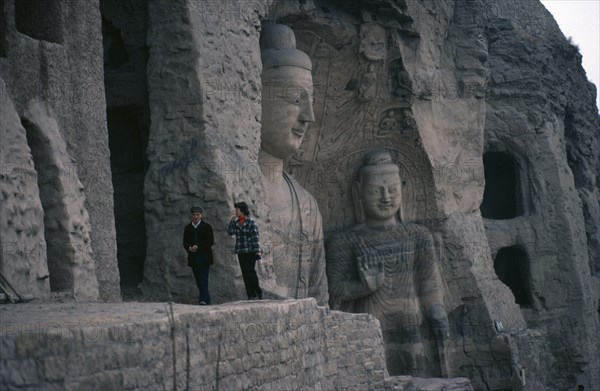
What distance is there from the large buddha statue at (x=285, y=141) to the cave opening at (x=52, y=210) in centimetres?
387

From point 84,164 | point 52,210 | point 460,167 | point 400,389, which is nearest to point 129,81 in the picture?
point 84,164

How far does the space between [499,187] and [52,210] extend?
1149cm

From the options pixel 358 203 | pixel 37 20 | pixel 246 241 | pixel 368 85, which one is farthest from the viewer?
pixel 358 203

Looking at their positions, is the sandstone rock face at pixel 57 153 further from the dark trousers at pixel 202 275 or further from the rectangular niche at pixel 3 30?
the dark trousers at pixel 202 275

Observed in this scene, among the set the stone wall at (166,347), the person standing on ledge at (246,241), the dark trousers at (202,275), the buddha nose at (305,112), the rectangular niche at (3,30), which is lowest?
the stone wall at (166,347)

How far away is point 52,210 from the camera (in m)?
9.69

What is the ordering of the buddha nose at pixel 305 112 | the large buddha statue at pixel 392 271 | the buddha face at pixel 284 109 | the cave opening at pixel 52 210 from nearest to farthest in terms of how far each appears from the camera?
the cave opening at pixel 52 210 → the buddha face at pixel 284 109 → the buddha nose at pixel 305 112 → the large buddha statue at pixel 392 271

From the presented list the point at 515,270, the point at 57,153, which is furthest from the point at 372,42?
the point at 57,153

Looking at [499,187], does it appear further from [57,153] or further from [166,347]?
[166,347]

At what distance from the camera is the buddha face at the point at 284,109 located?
1338cm

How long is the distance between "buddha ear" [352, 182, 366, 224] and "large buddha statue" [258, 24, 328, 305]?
1.93 metres

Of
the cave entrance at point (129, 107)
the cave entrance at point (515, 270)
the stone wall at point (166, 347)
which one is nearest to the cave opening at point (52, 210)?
the stone wall at point (166, 347)

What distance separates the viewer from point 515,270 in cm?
1944

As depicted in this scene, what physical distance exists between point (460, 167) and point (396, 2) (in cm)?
267
